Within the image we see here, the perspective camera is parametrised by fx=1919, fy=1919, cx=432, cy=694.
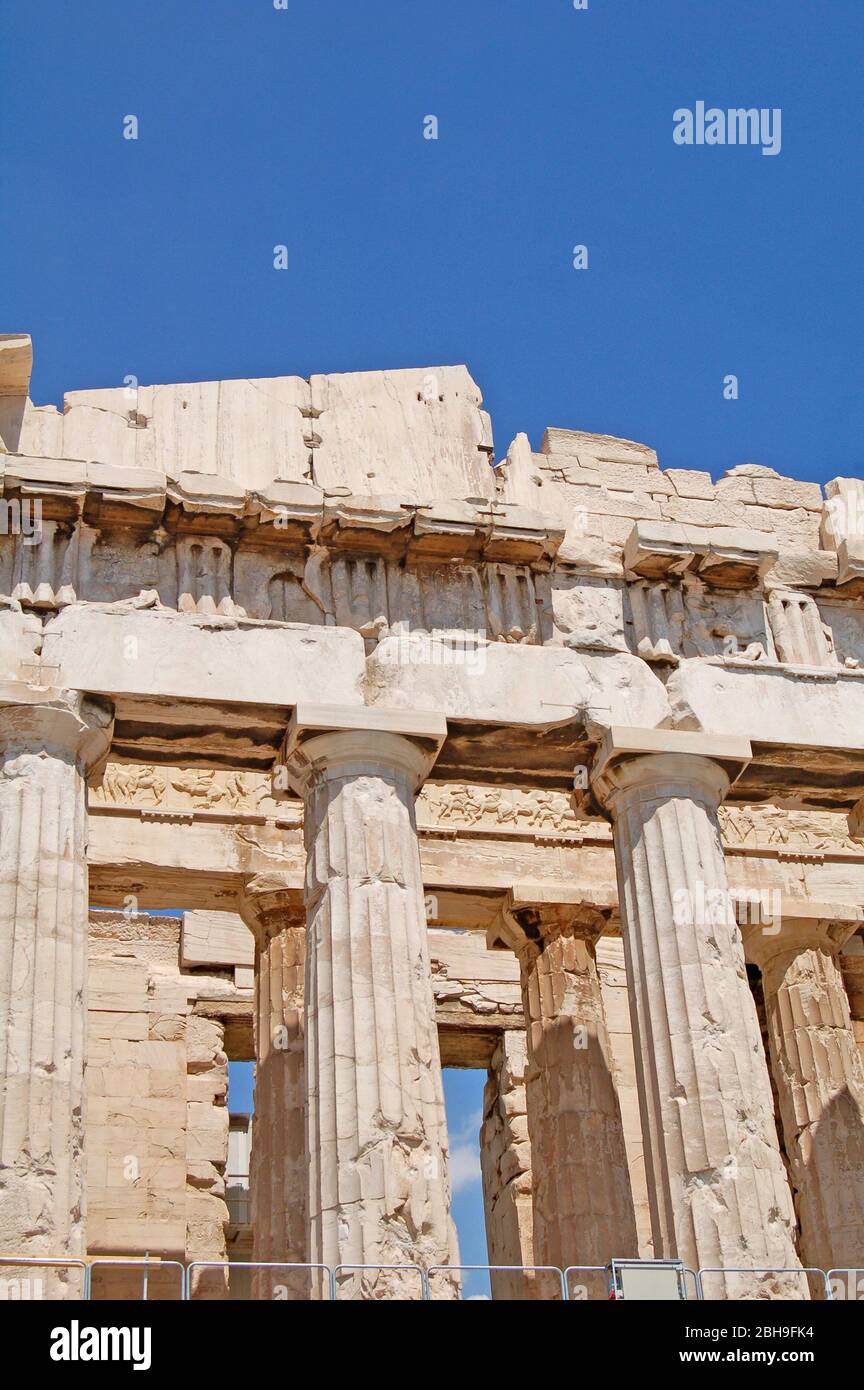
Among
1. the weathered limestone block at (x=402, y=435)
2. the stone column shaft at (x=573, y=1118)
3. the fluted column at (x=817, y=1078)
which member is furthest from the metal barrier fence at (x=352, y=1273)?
the weathered limestone block at (x=402, y=435)

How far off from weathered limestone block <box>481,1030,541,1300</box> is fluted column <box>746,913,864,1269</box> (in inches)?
125

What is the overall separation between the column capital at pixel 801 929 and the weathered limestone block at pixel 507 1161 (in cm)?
323

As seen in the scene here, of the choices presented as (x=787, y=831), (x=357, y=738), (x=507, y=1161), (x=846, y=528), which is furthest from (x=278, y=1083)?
(x=846, y=528)

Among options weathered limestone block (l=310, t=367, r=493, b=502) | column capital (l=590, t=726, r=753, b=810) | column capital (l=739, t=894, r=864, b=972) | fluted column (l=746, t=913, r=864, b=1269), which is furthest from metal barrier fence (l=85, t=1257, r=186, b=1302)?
column capital (l=739, t=894, r=864, b=972)

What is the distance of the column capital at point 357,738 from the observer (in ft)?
→ 59.0

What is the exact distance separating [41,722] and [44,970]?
2.38 meters

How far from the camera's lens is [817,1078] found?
2277 centimetres

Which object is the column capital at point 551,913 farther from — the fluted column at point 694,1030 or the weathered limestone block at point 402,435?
the weathered limestone block at point 402,435

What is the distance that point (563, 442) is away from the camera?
850 inches

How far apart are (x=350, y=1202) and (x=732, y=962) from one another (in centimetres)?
435

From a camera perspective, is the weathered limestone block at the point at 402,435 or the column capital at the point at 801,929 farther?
the column capital at the point at 801,929
